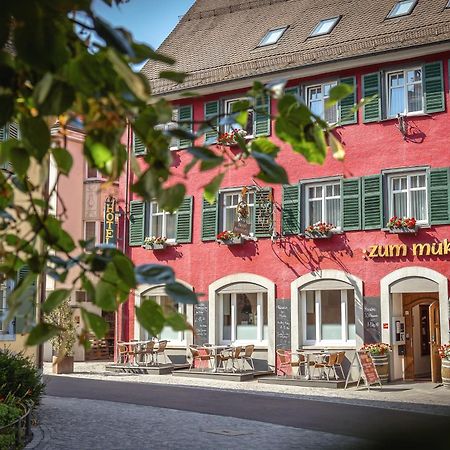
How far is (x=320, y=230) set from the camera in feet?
65.7

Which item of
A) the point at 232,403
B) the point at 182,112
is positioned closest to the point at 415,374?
the point at 232,403

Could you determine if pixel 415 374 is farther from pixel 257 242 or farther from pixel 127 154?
pixel 127 154

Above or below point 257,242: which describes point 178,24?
above

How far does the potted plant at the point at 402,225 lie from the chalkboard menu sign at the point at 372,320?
176 centimetres

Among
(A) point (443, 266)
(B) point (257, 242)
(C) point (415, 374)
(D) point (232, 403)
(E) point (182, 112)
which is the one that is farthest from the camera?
(E) point (182, 112)

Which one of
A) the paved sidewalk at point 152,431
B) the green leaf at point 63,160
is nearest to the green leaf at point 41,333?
the green leaf at point 63,160

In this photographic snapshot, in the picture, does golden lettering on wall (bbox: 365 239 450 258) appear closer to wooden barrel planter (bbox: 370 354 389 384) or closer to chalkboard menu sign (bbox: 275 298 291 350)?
wooden barrel planter (bbox: 370 354 389 384)

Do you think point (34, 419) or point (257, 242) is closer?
point (34, 419)

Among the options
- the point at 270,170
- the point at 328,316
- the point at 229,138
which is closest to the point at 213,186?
the point at 270,170

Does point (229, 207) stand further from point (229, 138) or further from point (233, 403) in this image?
point (229, 138)

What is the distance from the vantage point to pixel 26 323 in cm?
175

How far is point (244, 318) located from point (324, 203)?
391cm

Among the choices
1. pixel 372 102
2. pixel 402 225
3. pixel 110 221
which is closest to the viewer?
pixel 402 225

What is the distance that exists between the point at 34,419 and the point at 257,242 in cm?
1093
